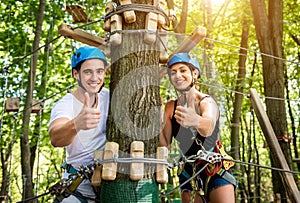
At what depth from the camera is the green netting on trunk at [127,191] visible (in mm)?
1806

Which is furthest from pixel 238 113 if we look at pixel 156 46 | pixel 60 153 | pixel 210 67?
pixel 60 153

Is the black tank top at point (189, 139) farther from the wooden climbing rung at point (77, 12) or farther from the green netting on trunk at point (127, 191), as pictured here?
the wooden climbing rung at point (77, 12)

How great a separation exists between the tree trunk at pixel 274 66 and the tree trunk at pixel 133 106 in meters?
3.75

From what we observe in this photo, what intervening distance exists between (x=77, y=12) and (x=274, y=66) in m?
3.24

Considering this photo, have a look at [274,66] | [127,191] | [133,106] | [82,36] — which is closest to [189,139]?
[133,106]

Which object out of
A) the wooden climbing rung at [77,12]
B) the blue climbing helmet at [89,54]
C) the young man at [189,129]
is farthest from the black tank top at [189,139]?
the wooden climbing rung at [77,12]

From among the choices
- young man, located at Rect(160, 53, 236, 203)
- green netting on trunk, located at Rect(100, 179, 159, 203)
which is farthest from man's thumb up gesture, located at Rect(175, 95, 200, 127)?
green netting on trunk, located at Rect(100, 179, 159, 203)

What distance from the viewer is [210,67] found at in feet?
21.5

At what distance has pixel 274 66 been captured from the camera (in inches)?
233

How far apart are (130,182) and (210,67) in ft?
16.3

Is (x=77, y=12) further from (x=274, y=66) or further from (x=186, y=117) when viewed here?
(x=186, y=117)

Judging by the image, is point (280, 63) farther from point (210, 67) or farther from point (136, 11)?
point (136, 11)

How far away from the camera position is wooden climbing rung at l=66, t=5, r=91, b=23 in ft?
19.9

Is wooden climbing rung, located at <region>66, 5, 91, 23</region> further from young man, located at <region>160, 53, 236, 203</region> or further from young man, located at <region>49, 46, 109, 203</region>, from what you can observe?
young man, located at <region>49, 46, 109, 203</region>
